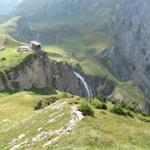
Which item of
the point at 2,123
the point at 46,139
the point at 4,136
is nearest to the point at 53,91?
the point at 2,123

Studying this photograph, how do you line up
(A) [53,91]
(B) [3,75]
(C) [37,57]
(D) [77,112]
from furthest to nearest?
(C) [37,57] < (A) [53,91] < (B) [3,75] < (D) [77,112]

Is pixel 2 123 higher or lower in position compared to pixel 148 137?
lower

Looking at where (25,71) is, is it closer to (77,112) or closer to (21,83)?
(21,83)

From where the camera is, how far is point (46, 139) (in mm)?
45250

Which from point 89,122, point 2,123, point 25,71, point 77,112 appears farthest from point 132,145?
point 25,71

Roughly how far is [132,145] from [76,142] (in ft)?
17.6

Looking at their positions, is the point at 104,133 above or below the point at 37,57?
above

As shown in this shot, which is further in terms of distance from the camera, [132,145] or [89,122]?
[89,122]

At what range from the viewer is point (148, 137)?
Result: 47562 millimetres

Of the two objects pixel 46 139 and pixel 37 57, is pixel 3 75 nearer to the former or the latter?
pixel 37 57

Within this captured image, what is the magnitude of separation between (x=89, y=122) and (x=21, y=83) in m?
132

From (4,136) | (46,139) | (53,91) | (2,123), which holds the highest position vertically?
(46,139)

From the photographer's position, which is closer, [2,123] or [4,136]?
[4,136]

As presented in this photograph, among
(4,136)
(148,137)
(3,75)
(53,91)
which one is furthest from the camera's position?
(53,91)
